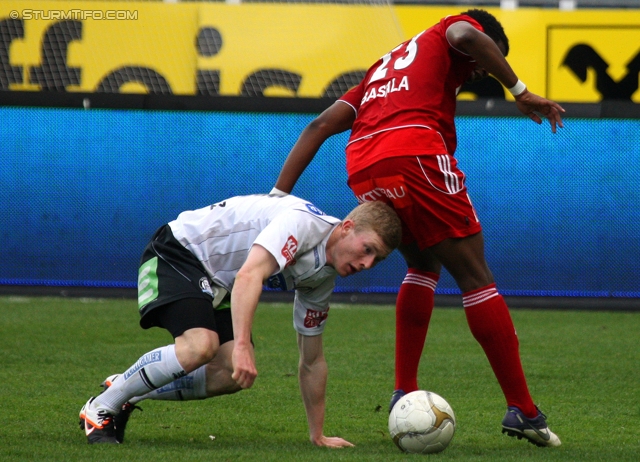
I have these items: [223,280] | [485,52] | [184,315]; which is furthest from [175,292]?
[485,52]

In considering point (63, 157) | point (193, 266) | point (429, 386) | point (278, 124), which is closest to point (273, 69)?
point (278, 124)

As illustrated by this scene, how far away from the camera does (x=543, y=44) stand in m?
10.8

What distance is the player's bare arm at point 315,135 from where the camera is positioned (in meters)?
4.14

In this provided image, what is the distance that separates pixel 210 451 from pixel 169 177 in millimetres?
5282

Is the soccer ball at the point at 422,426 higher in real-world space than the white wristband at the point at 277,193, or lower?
lower

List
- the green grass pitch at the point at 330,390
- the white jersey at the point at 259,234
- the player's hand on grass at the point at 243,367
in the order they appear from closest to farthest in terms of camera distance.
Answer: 1. the player's hand on grass at the point at 243,367
2. the white jersey at the point at 259,234
3. the green grass pitch at the point at 330,390

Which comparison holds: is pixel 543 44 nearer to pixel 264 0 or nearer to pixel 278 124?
pixel 264 0

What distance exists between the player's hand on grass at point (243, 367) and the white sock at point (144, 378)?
1.57 feet

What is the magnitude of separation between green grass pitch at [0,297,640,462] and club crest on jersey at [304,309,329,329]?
0.45m

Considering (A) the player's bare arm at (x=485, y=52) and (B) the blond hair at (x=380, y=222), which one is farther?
(A) the player's bare arm at (x=485, y=52)

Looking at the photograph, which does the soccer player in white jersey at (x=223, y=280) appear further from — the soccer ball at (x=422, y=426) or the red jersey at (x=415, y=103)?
the red jersey at (x=415, y=103)

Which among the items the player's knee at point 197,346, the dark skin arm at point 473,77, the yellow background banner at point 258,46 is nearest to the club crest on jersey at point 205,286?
the player's knee at point 197,346

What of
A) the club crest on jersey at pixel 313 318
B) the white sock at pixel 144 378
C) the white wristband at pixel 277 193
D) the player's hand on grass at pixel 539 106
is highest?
the player's hand on grass at pixel 539 106

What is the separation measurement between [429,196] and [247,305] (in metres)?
1.01
